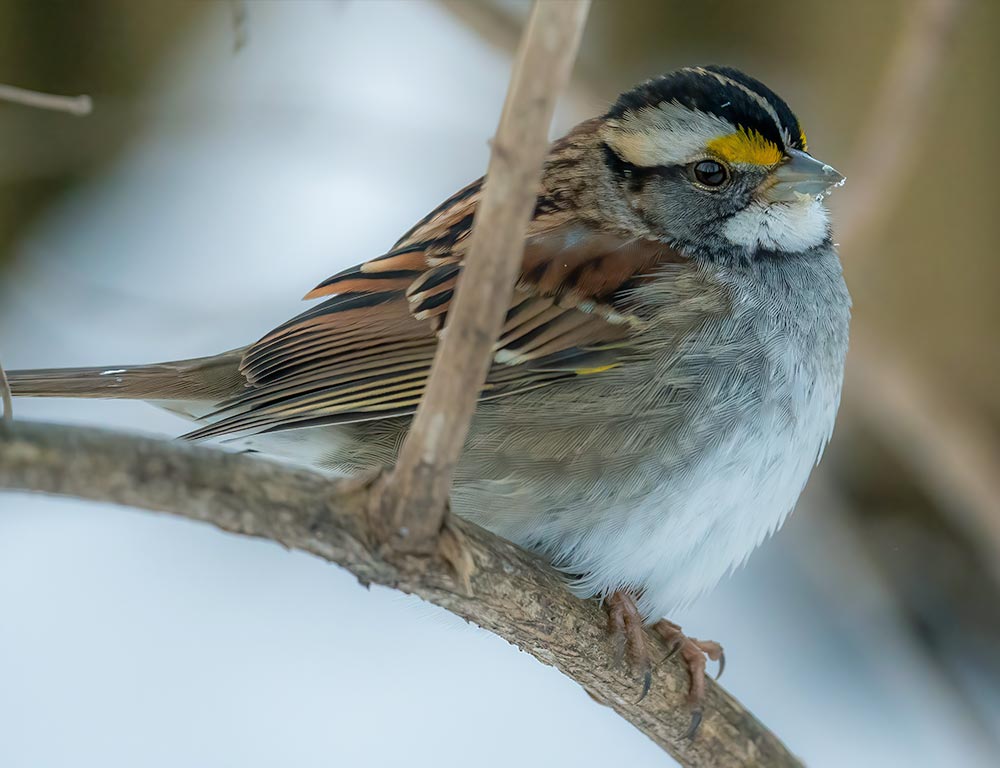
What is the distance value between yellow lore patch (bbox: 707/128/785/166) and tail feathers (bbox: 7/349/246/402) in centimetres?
128

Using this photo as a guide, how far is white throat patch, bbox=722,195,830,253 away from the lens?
285 cm

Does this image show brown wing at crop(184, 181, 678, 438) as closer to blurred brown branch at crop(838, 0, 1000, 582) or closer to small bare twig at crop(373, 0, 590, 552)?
small bare twig at crop(373, 0, 590, 552)

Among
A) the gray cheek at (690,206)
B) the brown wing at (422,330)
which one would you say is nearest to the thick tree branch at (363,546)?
the brown wing at (422,330)

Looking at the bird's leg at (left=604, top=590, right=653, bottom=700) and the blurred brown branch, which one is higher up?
the blurred brown branch

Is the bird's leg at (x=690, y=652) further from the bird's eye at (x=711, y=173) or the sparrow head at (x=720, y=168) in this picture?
the bird's eye at (x=711, y=173)

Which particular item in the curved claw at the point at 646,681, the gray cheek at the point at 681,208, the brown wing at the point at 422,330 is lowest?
the curved claw at the point at 646,681

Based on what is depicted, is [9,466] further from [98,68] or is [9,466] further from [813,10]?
[813,10]

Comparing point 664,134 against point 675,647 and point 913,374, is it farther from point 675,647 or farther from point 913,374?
point 913,374

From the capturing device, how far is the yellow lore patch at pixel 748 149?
2781 millimetres

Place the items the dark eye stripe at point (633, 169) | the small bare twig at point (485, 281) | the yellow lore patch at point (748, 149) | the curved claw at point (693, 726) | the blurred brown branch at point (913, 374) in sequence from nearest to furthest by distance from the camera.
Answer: the small bare twig at point (485, 281) < the curved claw at point (693, 726) < the yellow lore patch at point (748, 149) < the dark eye stripe at point (633, 169) < the blurred brown branch at point (913, 374)

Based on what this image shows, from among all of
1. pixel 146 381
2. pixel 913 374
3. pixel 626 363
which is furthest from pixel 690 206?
pixel 913 374

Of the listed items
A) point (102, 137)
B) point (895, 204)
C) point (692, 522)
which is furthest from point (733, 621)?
point (102, 137)

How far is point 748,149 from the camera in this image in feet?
9.15

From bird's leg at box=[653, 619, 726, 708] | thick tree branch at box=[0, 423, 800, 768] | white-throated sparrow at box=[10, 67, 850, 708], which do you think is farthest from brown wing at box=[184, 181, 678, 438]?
bird's leg at box=[653, 619, 726, 708]
